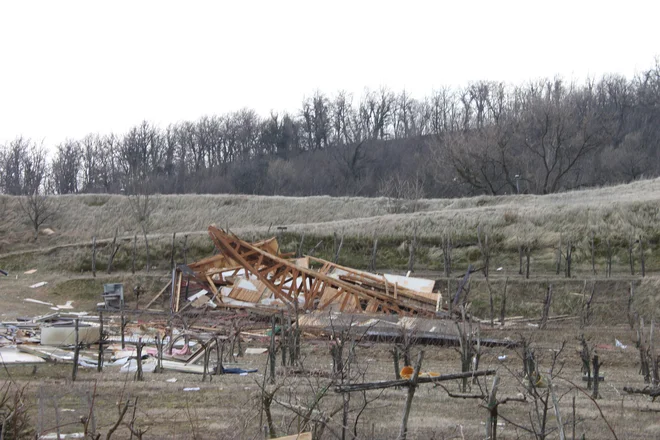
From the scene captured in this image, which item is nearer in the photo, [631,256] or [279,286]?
[279,286]

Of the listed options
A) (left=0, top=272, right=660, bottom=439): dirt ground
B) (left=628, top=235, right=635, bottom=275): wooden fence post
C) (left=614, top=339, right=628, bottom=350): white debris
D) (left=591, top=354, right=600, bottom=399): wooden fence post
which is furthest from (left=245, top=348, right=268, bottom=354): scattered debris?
(left=628, top=235, right=635, bottom=275): wooden fence post

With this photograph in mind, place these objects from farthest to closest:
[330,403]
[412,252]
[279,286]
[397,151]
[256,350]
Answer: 1. [397,151]
2. [412,252]
3. [279,286]
4. [256,350]
5. [330,403]

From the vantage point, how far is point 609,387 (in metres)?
12.6

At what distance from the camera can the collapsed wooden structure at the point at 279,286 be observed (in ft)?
73.2

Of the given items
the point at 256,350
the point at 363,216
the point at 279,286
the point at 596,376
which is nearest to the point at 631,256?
the point at 279,286

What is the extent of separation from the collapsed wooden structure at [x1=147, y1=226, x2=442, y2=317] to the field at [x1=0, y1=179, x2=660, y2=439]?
234 centimetres

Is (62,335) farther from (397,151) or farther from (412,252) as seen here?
(397,151)

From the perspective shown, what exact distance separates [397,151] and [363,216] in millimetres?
31481

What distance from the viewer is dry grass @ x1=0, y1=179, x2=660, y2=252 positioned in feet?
103

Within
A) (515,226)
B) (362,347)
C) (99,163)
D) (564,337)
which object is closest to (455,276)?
(515,226)

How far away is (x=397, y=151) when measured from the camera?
74.8m

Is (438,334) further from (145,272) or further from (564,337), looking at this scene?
(145,272)

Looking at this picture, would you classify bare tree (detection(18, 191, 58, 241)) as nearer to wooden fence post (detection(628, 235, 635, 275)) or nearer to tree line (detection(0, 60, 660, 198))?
tree line (detection(0, 60, 660, 198))

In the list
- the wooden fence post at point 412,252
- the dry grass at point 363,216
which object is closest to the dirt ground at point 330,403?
the wooden fence post at point 412,252
